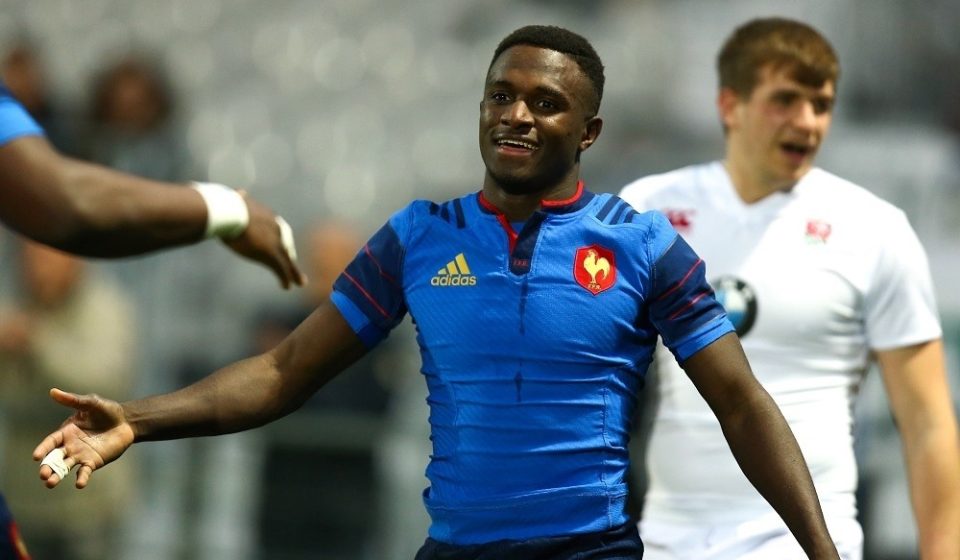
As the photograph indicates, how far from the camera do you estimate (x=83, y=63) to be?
12.0m

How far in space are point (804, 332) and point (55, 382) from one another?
194 inches

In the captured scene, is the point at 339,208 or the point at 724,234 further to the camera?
the point at 339,208

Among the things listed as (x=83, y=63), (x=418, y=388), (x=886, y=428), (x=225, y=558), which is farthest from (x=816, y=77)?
(x=83, y=63)

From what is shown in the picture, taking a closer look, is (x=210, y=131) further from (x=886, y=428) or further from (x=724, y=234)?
(x=724, y=234)

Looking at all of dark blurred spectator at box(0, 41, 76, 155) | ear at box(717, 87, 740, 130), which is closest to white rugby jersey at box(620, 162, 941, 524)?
ear at box(717, 87, 740, 130)

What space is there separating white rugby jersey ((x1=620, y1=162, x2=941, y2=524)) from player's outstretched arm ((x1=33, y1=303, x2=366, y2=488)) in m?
1.23

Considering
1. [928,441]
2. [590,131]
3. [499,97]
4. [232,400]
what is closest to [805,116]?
[928,441]

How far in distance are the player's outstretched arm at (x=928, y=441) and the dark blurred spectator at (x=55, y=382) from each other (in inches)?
193

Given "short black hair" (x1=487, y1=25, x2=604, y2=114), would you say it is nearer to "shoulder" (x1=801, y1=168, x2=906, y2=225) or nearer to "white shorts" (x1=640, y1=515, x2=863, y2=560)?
"shoulder" (x1=801, y1=168, x2=906, y2=225)

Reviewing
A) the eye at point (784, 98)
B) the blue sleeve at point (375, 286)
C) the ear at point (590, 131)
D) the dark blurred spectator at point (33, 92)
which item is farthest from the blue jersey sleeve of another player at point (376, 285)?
the dark blurred spectator at point (33, 92)

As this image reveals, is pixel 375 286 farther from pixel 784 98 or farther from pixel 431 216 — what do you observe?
pixel 784 98

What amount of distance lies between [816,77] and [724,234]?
551mm

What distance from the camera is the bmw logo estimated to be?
4.54 metres

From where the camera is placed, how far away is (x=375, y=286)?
3.73m
